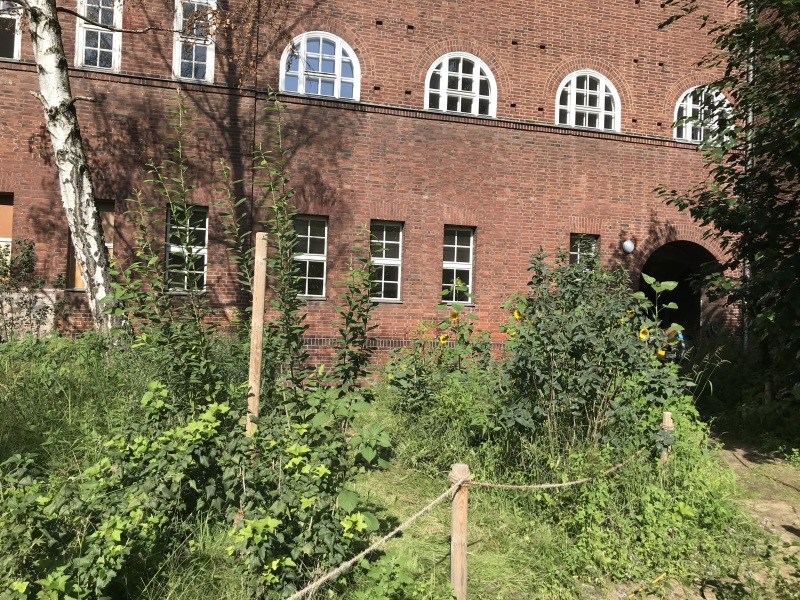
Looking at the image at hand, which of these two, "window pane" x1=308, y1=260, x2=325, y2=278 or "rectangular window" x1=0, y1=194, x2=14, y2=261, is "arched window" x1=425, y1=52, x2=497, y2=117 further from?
"rectangular window" x1=0, y1=194, x2=14, y2=261

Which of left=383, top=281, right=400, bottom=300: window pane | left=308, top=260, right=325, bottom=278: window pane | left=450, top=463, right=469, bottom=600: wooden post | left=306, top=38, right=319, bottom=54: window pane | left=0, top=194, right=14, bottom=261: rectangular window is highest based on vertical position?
left=306, top=38, right=319, bottom=54: window pane

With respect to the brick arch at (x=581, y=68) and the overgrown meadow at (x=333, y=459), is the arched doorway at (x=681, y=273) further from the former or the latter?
the overgrown meadow at (x=333, y=459)

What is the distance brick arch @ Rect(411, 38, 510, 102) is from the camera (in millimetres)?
13305

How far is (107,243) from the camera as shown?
467 inches

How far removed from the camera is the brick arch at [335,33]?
41.4 ft

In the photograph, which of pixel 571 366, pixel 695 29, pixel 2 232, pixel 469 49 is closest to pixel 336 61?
pixel 469 49

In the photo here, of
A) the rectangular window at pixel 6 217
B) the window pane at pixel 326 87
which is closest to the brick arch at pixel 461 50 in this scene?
the window pane at pixel 326 87

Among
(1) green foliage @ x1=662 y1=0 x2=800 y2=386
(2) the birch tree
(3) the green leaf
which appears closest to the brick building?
(2) the birch tree

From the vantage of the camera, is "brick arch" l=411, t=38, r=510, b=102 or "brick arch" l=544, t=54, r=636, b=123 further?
"brick arch" l=544, t=54, r=636, b=123

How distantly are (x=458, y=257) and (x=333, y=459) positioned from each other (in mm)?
9925

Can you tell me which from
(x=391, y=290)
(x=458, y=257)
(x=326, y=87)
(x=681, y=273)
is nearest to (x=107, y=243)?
(x=326, y=87)

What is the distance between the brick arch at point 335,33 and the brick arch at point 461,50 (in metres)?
0.93

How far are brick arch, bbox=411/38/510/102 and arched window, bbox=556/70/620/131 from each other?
4.35 ft

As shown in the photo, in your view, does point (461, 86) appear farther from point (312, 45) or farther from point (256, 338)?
point (256, 338)
